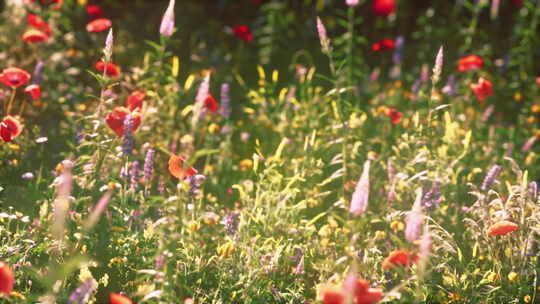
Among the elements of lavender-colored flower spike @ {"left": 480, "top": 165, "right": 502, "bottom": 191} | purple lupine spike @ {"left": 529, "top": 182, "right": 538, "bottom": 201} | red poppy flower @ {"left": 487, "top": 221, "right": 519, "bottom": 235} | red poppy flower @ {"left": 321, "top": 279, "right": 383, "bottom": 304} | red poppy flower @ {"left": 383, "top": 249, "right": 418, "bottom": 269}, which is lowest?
red poppy flower @ {"left": 321, "top": 279, "right": 383, "bottom": 304}

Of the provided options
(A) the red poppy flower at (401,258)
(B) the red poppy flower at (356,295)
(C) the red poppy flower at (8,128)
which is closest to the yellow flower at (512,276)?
(A) the red poppy flower at (401,258)

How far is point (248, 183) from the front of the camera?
2631 millimetres

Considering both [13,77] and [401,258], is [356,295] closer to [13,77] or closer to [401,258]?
[401,258]

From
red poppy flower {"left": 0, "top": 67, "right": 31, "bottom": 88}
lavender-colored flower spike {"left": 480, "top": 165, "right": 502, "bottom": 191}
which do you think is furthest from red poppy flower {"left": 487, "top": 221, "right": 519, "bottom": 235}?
red poppy flower {"left": 0, "top": 67, "right": 31, "bottom": 88}

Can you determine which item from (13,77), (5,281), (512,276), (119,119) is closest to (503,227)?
(512,276)

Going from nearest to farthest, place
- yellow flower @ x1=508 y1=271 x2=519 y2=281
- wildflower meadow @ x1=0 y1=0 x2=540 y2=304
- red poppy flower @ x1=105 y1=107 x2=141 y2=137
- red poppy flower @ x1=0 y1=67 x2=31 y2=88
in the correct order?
wildflower meadow @ x1=0 y1=0 x2=540 y2=304, yellow flower @ x1=508 y1=271 x2=519 y2=281, red poppy flower @ x1=105 y1=107 x2=141 y2=137, red poppy flower @ x1=0 y1=67 x2=31 y2=88

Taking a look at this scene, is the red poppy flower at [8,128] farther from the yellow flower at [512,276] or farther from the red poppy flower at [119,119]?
the yellow flower at [512,276]

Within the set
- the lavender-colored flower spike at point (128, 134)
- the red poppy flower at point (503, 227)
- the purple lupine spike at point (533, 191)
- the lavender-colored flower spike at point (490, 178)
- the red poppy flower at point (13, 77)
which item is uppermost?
the red poppy flower at point (13, 77)

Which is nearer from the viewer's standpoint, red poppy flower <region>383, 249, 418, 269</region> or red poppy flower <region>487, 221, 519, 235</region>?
red poppy flower <region>383, 249, 418, 269</region>

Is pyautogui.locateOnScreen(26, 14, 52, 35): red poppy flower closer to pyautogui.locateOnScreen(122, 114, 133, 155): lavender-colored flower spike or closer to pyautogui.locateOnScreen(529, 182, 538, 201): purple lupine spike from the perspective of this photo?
pyautogui.locateOnScreen(122, 114, 133, 155): lavender-colored flower spike

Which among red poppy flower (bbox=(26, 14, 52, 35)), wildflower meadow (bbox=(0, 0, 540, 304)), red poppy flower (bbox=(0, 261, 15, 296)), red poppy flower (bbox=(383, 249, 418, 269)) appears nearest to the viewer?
red poppy flower (bbox=(0, 261, 15, 296))

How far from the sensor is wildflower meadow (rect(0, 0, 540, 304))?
2.14 m

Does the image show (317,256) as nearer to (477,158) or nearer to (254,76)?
(477,158)

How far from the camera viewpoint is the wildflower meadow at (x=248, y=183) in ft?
7.01
